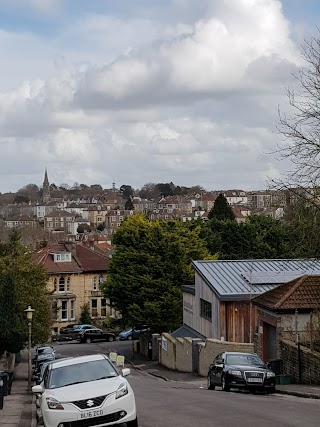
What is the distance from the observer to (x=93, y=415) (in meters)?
13.3

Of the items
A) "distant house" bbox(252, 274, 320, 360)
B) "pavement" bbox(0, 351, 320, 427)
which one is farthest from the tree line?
"distant house" bbox(252, 274, 320, 360)

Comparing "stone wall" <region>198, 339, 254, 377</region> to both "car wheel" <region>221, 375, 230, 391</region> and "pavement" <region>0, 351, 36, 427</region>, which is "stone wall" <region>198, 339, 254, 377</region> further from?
"pavement" <region>0, 351, 36, 427</region>

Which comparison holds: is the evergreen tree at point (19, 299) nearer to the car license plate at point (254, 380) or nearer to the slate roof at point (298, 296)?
the slate roof at point (298, 296)

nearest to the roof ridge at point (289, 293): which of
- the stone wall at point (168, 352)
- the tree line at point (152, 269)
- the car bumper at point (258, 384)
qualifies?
the car bumper at point (258, 384)

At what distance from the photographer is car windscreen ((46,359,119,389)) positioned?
48.1ft

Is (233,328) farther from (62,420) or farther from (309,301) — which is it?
(62,420)

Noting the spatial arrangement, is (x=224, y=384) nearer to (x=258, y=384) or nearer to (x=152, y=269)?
(x=258, y=384)

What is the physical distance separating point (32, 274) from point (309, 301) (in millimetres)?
20841

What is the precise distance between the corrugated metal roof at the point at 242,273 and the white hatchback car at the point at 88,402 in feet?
85.9

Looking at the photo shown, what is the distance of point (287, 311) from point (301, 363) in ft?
11.4

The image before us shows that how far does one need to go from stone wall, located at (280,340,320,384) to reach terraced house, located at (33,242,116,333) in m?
51.1

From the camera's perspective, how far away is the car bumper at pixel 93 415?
13289mm

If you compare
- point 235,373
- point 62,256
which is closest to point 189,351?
point 235,373

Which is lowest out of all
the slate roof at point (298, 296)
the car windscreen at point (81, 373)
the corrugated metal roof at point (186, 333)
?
the corrugated metal roof at point (186, 333)
